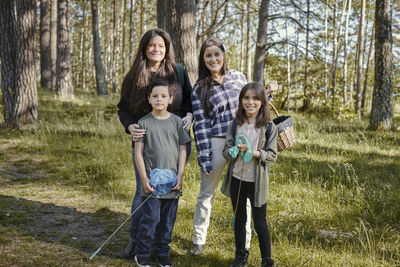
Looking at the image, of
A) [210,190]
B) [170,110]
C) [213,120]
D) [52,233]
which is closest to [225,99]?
[213,120]

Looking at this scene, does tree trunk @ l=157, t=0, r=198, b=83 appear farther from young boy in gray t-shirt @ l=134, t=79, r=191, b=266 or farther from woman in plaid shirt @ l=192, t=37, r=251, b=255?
young boy in gray t-shirt @ l=134, t=79, r=191, b=266

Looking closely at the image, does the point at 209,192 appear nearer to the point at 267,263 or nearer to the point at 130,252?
the point at 267,263

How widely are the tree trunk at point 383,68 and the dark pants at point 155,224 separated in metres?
7.69

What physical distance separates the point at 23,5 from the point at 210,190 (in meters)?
7.47

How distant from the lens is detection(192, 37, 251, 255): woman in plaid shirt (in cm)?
320

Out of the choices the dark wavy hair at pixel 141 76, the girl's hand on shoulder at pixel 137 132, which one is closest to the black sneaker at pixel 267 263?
the girl's hand on shoulder at pixel 137 132

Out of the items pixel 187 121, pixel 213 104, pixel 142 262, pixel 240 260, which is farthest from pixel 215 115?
pixel 142 262

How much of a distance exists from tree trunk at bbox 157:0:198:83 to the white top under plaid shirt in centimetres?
375

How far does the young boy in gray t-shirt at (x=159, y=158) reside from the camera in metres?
2.93

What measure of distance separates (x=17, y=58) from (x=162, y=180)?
23.1 ft

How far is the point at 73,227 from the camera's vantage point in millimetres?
3971

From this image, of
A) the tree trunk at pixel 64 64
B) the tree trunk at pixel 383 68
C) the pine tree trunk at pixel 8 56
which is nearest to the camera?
the pine tree trunk at pixel 8 56

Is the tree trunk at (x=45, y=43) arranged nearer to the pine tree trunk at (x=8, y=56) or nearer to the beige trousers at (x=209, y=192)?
the pine tree trunk at (x=8, y=56)

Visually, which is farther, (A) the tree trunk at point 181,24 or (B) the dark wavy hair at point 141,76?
(A) the tree trunk at point 181,24
